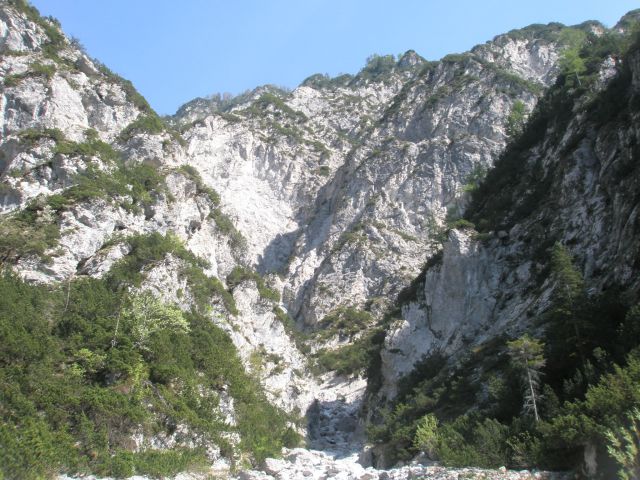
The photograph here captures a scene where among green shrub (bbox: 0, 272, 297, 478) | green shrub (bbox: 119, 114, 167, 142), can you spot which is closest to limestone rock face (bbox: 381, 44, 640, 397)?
green shrub (bbox: 0, 272, 297, 478)

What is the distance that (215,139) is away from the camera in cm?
10762

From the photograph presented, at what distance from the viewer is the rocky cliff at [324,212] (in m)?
38.2

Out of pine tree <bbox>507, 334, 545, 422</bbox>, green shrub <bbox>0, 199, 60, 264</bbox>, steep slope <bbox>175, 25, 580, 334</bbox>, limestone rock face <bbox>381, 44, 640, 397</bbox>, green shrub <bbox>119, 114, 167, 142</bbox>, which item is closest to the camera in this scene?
pine tree <bbox>507, 334, 545, 422</bbox>

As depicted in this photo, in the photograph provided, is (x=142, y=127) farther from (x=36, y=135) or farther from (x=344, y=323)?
(x=344, y=323)

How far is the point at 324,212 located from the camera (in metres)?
101

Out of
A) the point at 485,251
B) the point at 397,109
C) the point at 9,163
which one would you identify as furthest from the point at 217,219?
the point at 397,109

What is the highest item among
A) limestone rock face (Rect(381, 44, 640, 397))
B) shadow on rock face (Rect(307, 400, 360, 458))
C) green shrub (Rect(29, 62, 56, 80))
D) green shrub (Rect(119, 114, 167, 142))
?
green shrub (Rect(29, 62, 56, 80))

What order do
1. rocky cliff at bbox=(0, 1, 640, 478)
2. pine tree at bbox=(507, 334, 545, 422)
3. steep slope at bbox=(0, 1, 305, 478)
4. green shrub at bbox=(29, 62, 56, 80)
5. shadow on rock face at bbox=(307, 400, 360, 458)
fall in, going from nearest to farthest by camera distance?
pine tree at bbox=(507, 334, 545, 422)
steep slope at bbox=(0, 1, 305, 478)
rocky cliff at bbox=(0, 1, 640, 478)
shadow on rock face at bbox=(307, 400, 360, 458)
green shrub at bbox=(29, 62, 56, 80)

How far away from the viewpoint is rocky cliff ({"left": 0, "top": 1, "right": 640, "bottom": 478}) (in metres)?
38.2

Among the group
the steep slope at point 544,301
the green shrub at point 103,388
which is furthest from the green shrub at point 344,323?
the green shrub at point 103,388

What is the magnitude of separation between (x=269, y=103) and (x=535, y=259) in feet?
328

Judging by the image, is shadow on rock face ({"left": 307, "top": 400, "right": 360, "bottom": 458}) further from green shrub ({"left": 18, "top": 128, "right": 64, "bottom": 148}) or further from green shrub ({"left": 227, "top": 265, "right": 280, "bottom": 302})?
green shrub ({"left": 18, "top": 128, "right": 64, "bottom": 148})

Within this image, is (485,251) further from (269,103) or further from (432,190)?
(269,103)

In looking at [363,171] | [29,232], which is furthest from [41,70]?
[363,171]
